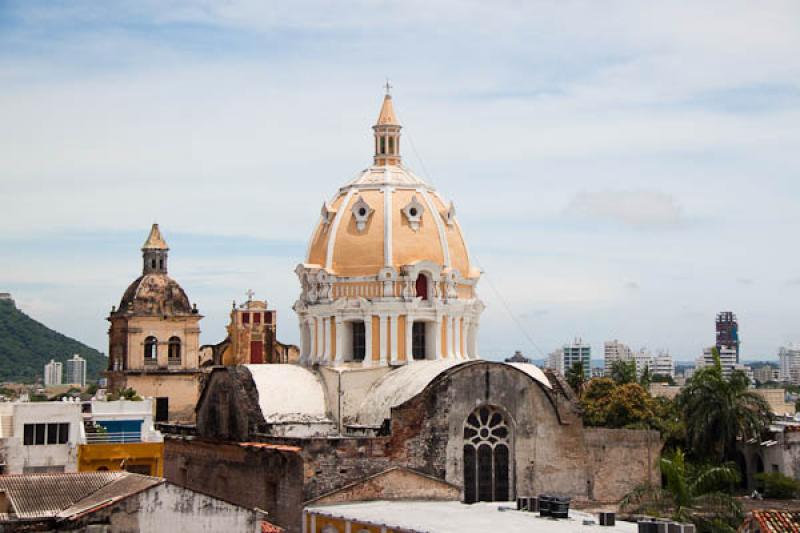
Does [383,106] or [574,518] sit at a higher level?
[383,106]

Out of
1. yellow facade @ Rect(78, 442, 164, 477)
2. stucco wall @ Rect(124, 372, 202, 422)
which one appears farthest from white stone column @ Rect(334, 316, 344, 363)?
stucco wall @ Rect(124, 372, 202, 422)

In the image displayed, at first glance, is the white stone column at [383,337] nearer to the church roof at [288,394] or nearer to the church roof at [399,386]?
the church roof at [399,386]

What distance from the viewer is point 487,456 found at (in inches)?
1828

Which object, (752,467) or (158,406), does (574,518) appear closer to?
(752,467)

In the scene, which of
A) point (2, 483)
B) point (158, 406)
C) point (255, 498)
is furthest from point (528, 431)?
point (158, 406)

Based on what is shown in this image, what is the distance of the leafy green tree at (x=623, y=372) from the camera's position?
86.3 metres

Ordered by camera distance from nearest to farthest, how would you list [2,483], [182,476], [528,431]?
1. [2,483]
2. [528,431]
3. [182,476]

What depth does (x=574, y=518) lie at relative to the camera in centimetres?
3866

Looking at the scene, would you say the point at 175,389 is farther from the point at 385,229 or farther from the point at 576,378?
the point at 576,378

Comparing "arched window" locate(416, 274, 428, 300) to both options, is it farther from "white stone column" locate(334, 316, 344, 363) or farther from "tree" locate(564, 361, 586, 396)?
"tree" locate(564, 361, 586, 396)

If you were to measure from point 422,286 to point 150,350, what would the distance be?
22.3m

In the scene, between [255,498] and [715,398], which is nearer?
[255,498]

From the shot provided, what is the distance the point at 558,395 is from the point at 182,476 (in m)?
16.0

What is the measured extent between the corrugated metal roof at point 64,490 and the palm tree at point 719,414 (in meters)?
32.9
